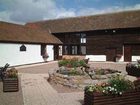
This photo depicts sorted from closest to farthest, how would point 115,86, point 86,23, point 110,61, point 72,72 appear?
point 115,86, point 72,72, point 110,61, point 86,23

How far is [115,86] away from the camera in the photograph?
7590 mm

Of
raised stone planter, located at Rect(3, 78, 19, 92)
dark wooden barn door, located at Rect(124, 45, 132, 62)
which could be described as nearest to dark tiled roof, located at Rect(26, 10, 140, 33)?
dark wooden barn door, located at Rect(124, 45, 132, 62)

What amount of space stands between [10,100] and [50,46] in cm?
2281

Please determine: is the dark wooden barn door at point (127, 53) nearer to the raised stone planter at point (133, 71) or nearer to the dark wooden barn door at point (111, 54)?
the dark wooden barn door at point (111, 54)

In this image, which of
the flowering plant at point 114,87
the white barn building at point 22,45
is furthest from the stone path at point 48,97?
the white barn building at point 22,45

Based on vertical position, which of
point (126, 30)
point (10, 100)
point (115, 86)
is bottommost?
point (10, 100)

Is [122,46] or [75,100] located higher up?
[122,46]

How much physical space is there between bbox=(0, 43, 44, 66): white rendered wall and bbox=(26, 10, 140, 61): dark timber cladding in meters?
7.21

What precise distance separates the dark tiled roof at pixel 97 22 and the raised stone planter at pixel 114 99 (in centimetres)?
2346

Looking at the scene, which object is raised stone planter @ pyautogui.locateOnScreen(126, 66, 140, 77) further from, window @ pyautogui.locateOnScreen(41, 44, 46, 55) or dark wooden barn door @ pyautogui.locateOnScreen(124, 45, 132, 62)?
window @ pyautogui.locateOnScreen(41, 44, 46, 55)

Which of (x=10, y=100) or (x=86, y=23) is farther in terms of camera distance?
(x=86, y=23)

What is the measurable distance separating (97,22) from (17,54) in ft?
45.3

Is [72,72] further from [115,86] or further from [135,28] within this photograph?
[135,28]

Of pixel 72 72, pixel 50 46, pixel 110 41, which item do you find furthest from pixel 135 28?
pixel 72 72
